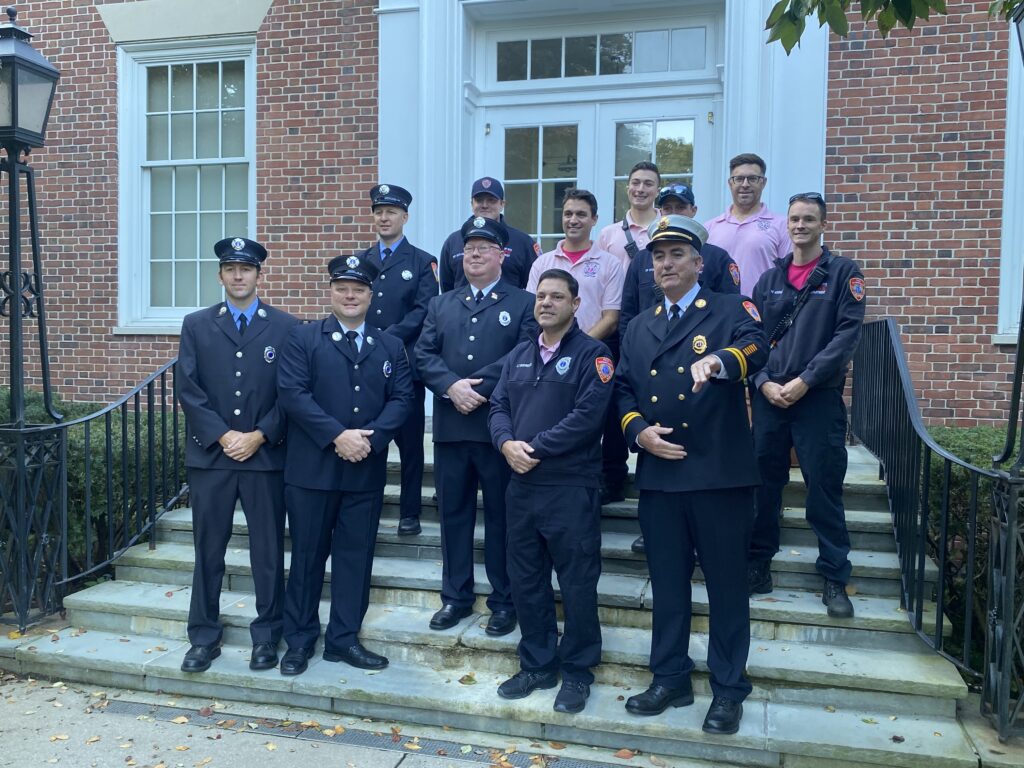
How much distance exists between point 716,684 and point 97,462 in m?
4.03

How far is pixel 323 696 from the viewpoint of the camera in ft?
13.8

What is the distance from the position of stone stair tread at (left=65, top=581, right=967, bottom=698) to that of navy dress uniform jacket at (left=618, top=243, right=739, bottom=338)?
5.05 ft

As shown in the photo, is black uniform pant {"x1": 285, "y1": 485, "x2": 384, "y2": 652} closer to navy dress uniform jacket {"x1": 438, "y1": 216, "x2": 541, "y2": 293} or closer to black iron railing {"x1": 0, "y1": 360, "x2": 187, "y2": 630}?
black iron railing {"x1": 0, "y1": 360, "x2": 187, "y2": 630}

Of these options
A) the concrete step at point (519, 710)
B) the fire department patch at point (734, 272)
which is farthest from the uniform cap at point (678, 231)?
the concrete step at point (519, 710)

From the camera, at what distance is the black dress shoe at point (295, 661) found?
431cm

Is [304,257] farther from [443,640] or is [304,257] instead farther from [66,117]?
[443,640]

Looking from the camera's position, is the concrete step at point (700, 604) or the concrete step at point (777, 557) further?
the concrete step at point (777, 557)

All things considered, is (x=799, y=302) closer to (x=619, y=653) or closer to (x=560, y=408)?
(x=560, y=408)

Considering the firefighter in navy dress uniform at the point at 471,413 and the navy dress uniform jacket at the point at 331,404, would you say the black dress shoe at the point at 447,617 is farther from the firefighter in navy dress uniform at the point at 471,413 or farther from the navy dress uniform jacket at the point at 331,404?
the navy dress uniform jacket at the point at 331,404

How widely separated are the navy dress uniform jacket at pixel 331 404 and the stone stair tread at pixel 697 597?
713mm

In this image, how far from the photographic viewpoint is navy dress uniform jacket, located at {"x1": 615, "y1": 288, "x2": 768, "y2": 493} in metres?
3.71

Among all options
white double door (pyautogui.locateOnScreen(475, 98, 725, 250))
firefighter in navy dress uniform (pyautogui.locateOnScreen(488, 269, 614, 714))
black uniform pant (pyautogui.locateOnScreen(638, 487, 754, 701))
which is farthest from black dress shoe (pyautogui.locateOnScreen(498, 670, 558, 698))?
white double door (pyautogui.locateOnScreen(475, 98, 725, 250))

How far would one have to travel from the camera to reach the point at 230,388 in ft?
14.6

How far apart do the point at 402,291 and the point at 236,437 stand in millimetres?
1381
